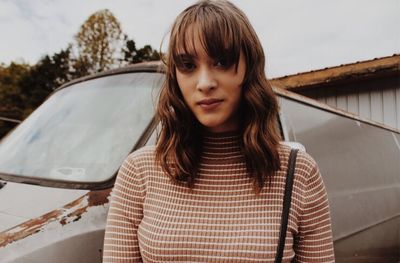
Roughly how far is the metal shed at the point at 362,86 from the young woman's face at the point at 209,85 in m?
6.31

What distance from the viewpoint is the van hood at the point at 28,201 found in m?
1.47

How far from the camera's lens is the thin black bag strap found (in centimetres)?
127

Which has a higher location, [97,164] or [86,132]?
[86,132]

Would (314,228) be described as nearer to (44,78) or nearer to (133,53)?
(44,78)

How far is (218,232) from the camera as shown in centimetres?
130

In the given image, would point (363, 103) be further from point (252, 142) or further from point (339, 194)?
point (252, 142)

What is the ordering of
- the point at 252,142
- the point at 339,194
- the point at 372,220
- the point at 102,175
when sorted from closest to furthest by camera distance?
the point at 252,142, the point at 102,175, the point at 339,194, the point at 372,220

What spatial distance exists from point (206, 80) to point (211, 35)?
0.46 feet

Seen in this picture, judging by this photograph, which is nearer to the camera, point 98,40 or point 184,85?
point 184,85

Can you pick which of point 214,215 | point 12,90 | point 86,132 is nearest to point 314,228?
point 214,215

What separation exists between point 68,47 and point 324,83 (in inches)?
929

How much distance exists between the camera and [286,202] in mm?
1349

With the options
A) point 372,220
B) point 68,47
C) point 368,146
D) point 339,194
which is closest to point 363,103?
point 368,146

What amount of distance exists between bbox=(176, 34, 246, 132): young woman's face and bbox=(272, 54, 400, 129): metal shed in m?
6.31
